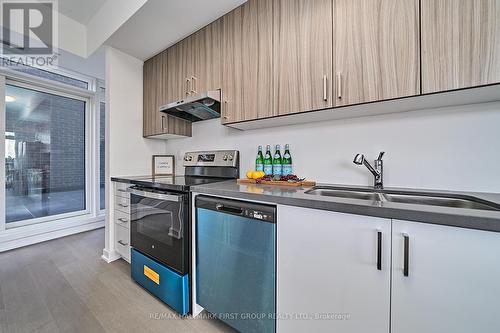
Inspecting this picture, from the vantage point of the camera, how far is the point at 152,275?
1516 mm

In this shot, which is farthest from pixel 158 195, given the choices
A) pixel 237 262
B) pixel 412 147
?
pixel 412 147

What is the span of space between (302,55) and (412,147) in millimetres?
896

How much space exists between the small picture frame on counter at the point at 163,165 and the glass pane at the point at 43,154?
1.51 meters

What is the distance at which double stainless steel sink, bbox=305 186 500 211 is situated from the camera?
2.98ft

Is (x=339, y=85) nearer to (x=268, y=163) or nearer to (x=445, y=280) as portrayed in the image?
(x=268, y=163)

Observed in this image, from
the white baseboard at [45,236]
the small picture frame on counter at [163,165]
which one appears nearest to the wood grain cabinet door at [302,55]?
the small picture frame on counter at [163,165]

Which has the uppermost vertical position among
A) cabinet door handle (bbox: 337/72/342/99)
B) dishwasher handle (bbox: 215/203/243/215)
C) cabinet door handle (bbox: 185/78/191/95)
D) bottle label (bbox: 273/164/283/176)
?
cabinet door handle (bbox: 185/78/191/95)

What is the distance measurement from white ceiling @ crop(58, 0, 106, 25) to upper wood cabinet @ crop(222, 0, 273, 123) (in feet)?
5.25

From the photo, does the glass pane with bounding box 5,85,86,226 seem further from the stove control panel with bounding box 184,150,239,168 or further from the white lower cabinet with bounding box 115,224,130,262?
the stove control panel with bounding box 184,150,239,168

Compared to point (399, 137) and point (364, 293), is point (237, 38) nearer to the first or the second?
point (399, 137)

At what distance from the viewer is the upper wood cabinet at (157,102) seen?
2145 mm

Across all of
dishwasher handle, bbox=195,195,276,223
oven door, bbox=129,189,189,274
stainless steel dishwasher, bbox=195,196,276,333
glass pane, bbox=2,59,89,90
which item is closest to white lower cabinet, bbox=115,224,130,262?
oven door, bbox=129,189,189,274

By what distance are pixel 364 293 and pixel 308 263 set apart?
0.23 m

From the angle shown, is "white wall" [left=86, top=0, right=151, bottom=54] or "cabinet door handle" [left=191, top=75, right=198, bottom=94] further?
"cabinet door handle" [left=191, top=75, right=198, bottom=94]
